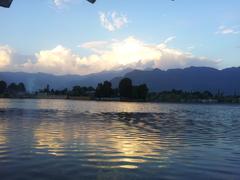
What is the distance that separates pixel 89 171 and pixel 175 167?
12.9 ft

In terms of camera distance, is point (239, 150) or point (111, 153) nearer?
point (111, 153)

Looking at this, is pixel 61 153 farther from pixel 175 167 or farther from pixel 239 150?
pixel 239 150

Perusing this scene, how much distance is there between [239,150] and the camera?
26.0 m

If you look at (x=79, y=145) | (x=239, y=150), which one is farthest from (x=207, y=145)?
(x=79, y=145)

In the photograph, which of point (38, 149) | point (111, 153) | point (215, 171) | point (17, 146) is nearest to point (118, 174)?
point (215, 171)

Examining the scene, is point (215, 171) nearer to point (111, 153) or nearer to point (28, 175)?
point (111, 153)

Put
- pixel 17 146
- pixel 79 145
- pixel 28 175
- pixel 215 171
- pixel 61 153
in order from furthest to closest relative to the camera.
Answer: pixel 79 145, pixel 17 146, pixel 61 153, pixel 215 171, pixel 28 175

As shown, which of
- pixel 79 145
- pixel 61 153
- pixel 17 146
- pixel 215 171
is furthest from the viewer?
pixel 79 145

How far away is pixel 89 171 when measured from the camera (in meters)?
16.8

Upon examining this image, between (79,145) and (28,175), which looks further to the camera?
(79,145)

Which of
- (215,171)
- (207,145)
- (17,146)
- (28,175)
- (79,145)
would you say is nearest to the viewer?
(28,175)

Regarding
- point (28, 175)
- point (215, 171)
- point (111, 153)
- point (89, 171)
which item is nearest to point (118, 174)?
point (89, 171)

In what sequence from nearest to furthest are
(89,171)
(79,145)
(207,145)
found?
1. (89,171)
2. (79,145)
3. (207,145)

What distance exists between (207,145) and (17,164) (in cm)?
1440
